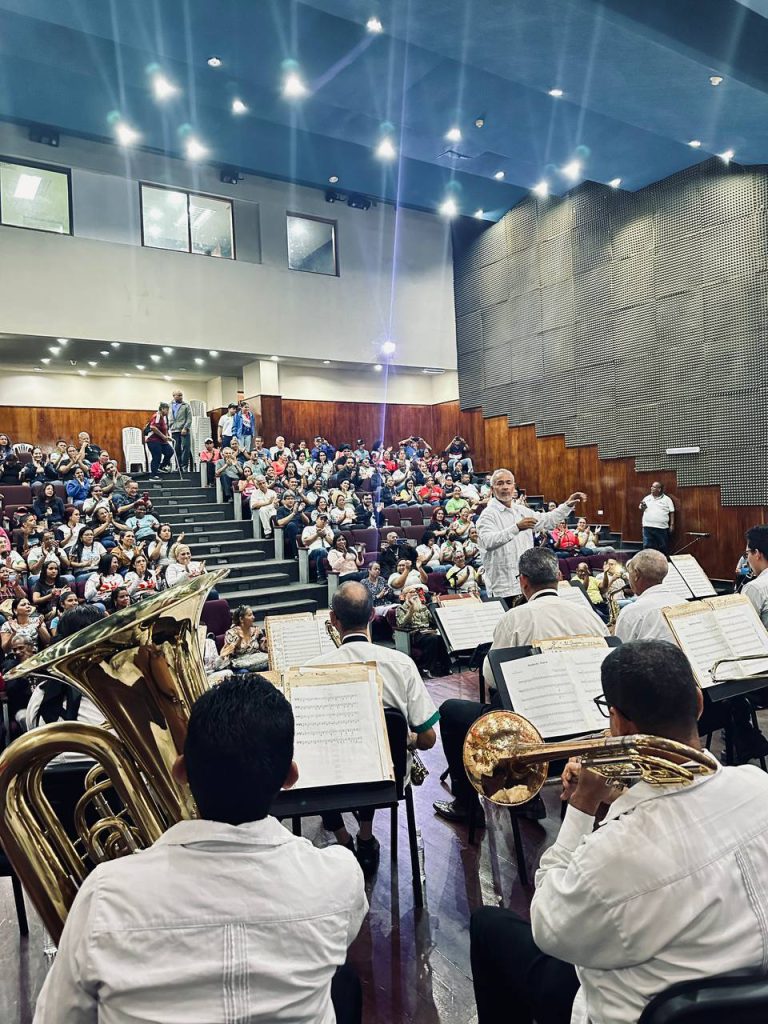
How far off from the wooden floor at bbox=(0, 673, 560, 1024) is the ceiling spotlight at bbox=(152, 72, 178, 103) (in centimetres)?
890

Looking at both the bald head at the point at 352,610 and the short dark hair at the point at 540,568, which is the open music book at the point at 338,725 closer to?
the bald head at the point at 352,610

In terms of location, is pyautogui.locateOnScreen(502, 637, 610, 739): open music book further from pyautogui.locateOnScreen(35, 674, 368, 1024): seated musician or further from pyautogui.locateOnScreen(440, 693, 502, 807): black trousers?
pyautogui.locateOnScreen(35, 674, 368, 1024): seated musician

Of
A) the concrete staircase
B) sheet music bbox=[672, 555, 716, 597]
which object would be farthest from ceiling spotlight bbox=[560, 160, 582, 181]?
sheet music bbox=[672, 555, 716, 597]

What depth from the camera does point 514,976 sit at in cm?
133

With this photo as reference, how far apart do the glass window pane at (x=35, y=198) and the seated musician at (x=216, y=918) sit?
12390 millimetres

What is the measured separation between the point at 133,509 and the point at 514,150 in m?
7.51

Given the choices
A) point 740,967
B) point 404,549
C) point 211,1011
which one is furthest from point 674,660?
point 404,549

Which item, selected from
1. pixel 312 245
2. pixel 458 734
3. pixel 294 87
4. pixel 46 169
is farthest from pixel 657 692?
pixel 312 245

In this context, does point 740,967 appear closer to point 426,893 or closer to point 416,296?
point 426,893

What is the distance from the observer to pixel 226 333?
12602 mm

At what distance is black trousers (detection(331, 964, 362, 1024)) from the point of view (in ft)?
3.99

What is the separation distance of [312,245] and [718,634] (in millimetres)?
13001

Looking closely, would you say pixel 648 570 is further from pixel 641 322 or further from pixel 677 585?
pixel 641 322

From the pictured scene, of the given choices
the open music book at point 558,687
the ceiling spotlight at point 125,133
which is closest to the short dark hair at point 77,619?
the open music book at point 558,687
